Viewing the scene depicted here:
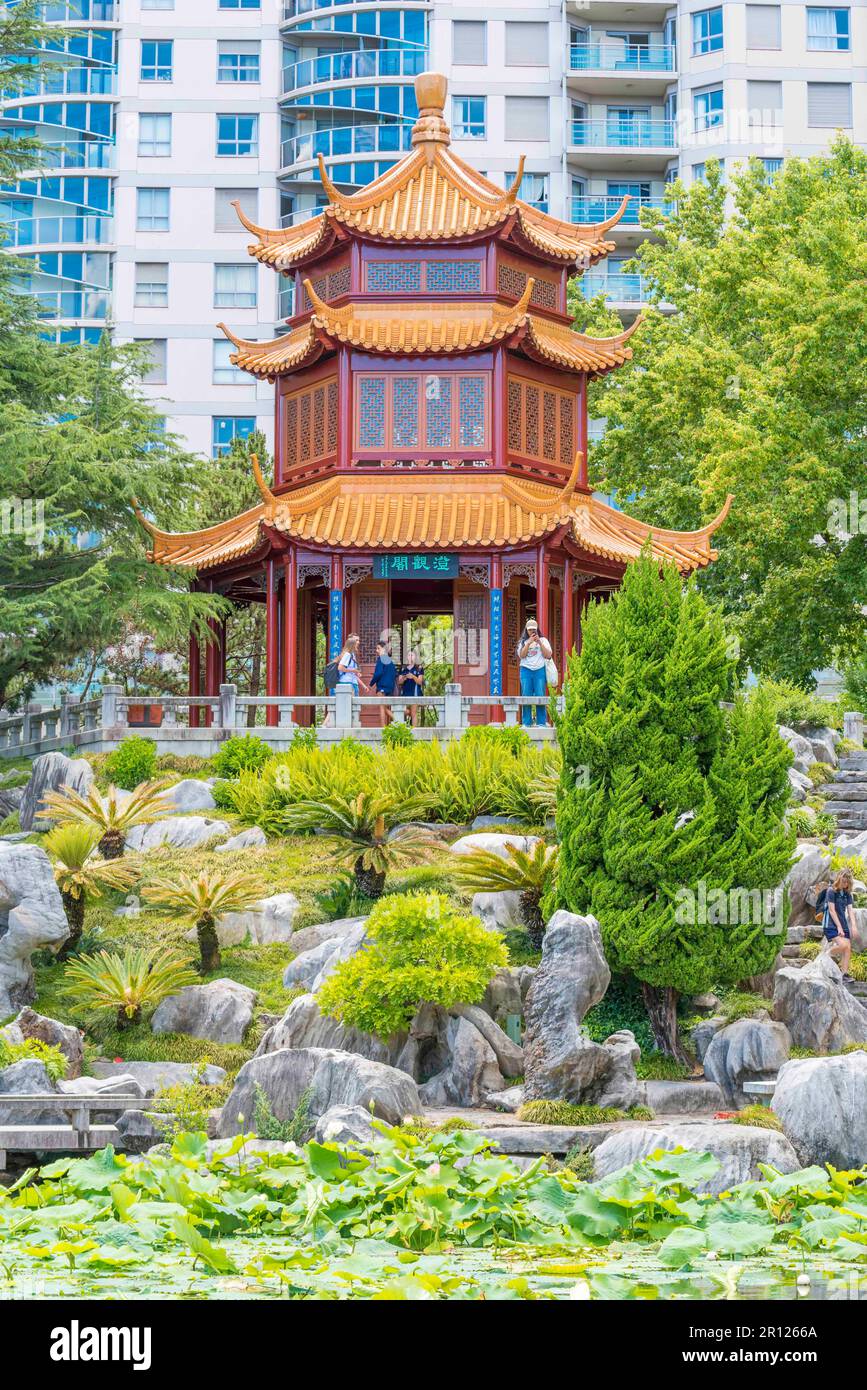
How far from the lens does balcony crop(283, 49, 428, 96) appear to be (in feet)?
177

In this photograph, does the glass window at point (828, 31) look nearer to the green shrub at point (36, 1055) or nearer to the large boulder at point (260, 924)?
the large boulder at point (260, 924)

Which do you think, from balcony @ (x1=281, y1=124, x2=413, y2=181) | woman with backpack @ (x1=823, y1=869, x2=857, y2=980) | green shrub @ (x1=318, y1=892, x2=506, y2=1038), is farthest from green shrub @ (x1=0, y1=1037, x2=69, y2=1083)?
balcony @ (x1=281, y1=124, x2=413, y2=181)

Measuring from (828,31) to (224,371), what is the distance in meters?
20.7

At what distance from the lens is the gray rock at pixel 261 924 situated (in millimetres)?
19781

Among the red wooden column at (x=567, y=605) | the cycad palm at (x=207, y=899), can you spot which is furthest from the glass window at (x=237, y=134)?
the cycad palm at (x=207, y=899)

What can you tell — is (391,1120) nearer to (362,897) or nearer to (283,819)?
(362,897)

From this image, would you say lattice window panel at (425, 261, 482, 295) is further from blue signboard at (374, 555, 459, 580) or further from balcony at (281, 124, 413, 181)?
balcony at (281, 124, 413, 181)

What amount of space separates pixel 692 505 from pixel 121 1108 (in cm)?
2182

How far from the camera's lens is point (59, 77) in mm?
54375

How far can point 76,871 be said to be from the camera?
18.9 m

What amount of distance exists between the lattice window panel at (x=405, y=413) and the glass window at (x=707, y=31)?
28098 mm

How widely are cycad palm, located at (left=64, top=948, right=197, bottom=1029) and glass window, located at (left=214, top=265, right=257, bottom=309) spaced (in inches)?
1484

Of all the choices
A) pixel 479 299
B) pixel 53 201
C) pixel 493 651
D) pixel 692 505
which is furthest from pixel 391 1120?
pixel 53 201

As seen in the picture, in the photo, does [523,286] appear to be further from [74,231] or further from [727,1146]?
[74,231]
